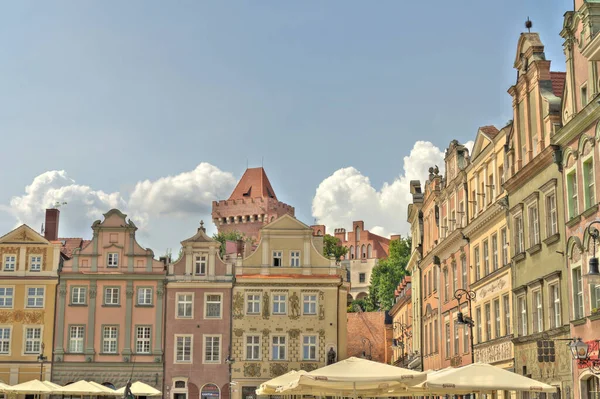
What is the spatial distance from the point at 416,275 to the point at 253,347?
11268 millimetres

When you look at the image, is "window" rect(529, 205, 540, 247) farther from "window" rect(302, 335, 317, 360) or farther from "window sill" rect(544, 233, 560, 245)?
"window" rect(302, 335, 317, 360)

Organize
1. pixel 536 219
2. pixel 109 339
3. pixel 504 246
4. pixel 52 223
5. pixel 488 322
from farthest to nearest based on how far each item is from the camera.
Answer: pixel 52 223, pixel 109 339, pixel 488 322, pixel 504 246, pixel 536 219

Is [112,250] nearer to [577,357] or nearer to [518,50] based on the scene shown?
[518,50]

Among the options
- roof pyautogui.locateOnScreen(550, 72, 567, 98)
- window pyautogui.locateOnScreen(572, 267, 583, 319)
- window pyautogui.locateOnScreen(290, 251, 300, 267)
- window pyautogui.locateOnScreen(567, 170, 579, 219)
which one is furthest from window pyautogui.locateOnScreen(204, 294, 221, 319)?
window pyautogui.locateOnScreen(567, 170, 579, 219)

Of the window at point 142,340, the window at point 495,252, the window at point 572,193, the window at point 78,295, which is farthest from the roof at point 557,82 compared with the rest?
the window at point 78,295

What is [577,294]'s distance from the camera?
2642 centimetres

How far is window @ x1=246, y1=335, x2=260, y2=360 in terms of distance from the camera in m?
56.6

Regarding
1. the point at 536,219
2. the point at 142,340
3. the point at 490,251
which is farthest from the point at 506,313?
the point at 142,340

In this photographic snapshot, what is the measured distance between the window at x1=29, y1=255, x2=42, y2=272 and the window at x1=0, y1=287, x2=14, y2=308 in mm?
1830

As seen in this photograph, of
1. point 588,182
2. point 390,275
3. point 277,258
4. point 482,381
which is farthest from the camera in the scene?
point 390,275

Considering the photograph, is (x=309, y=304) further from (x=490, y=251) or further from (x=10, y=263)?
(x=490, y=251)

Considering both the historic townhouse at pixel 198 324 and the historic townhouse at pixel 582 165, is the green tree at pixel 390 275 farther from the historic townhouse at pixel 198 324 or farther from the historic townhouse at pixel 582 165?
the historic townhouse at pixel 582 165

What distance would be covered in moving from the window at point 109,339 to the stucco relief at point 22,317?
406 centimetres

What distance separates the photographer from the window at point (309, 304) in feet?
188
